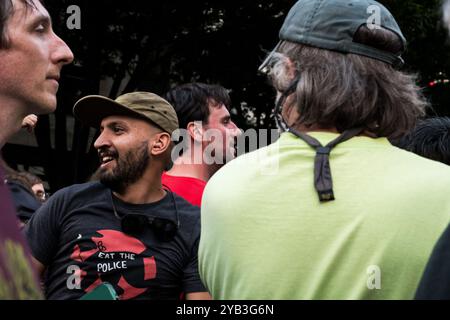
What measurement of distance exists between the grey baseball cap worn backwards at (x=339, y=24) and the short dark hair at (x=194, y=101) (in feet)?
8.04

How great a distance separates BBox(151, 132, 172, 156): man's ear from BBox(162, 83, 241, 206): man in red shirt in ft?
0.76

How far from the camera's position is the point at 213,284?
6.58 feet

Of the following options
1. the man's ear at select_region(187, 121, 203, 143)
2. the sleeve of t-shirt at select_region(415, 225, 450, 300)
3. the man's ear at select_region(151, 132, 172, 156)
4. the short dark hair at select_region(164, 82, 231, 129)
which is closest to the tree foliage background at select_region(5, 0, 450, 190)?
the short dark hair at select_region(164, 82, 231, 129)

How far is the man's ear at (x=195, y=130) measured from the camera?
4.40m

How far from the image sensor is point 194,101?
4.55 m

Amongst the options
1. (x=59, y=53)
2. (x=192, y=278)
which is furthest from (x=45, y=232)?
(x=59, y=53)

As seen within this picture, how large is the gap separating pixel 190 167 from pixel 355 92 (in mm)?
2285

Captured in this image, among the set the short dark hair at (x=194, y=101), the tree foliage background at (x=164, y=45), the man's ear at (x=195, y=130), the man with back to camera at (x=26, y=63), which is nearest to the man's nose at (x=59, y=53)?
the man with back to camera at (x=26, y=63)

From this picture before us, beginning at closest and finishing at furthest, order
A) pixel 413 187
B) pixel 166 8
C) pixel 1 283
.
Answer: pixel 1 283 → pixel 413 187 → pixel 166 8

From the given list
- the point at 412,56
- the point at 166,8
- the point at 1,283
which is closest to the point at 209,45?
the point at 166,8

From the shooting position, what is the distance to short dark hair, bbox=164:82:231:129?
14.8 feet

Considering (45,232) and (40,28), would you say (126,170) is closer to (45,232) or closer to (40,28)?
(45,232)

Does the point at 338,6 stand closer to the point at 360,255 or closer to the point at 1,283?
the point at 360,255
